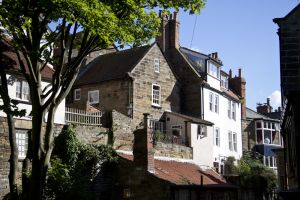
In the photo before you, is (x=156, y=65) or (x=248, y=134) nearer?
(x=156, y=65)

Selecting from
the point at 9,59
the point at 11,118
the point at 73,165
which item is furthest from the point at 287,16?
the point at 9,59

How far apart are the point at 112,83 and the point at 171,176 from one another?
41.8ft

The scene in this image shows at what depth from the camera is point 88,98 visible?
137 ft

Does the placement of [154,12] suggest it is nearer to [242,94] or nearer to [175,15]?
[175,15]

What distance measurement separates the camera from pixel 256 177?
41469 mm

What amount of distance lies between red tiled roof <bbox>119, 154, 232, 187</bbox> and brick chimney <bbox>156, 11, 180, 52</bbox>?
45.0ft

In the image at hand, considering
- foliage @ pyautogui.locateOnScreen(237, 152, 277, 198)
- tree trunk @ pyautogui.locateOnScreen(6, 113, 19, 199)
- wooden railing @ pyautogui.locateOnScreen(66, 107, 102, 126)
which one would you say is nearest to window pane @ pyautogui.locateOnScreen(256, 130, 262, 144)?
foliage @ pyautogui.locateOnScreen(237, 152, 277, 198)

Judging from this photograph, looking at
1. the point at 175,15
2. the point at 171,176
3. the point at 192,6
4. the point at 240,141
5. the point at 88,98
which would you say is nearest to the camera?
the point at 192,6

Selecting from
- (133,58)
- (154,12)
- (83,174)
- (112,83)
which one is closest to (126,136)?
(83,174)

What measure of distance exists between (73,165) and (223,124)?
74.3 feet

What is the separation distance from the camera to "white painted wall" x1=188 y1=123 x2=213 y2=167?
3966 centimetres

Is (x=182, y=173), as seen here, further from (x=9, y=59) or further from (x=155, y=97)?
(x=9, y=59)

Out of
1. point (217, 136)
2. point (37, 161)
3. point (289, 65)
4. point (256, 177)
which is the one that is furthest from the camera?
point (217, 136)

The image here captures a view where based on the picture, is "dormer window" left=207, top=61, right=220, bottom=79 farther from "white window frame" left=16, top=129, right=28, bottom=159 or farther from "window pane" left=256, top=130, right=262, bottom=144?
"white window frame" left=16, top=129, right=28, bottom=159
